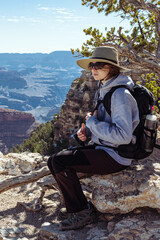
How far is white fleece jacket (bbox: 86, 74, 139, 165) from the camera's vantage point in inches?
119

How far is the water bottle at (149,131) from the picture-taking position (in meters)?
3.19

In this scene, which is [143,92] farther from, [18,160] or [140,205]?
[18,160]

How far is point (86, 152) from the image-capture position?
3439 mm

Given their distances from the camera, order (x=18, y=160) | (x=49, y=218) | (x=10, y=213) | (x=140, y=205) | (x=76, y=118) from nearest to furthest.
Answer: (x=140, y=205) < (x=49, y=218) < (x=10, y=213) < (x=18, y=160) < (x=76, y=118)

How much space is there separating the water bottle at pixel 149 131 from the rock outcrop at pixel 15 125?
10267 cm

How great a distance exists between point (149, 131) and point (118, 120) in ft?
1.58

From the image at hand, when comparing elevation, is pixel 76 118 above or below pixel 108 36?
below

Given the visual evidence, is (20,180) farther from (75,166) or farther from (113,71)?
(113,71)

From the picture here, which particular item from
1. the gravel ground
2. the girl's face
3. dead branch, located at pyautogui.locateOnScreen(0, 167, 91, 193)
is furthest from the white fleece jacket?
dead branch, located at pyautogui.locateOnScreen(0, 167, 91, 193)

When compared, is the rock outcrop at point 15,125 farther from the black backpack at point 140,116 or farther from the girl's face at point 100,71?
the black backpack at point 140,116

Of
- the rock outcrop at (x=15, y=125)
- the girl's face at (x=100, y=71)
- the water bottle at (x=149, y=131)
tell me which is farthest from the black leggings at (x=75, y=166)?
the rock outcrop at (x=15, y=125)

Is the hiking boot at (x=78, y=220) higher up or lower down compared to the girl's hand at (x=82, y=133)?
lower down

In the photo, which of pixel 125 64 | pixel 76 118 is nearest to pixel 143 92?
pixel 125 64

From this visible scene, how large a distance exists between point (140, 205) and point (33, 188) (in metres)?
3.16
